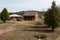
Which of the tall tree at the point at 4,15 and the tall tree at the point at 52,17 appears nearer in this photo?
the tall tree at the point at 52,17

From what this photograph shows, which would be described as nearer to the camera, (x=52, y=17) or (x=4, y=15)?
(x=52, y=17)

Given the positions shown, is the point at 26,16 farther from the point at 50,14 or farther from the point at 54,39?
the point at 54,39

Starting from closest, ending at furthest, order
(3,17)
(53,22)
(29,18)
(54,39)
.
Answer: (54,39) < (53,22) < (3,17) < (29,18)

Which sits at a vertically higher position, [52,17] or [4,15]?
[52,17]

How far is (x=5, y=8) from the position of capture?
2450 inches

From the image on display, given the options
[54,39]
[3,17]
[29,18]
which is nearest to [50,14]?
[54,39]

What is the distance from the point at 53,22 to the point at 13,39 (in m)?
14.2

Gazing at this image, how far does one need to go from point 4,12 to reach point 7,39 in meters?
41.4

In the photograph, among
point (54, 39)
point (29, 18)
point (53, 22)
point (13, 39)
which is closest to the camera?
point (13, 39)

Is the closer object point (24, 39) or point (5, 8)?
point (24, 39)

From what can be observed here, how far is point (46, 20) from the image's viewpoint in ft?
112

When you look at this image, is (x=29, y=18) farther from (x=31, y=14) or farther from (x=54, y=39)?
(x=54, y=39)

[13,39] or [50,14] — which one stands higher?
[50,14]

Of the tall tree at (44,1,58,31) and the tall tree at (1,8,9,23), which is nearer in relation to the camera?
the tall tree at (44,1,58,31)
